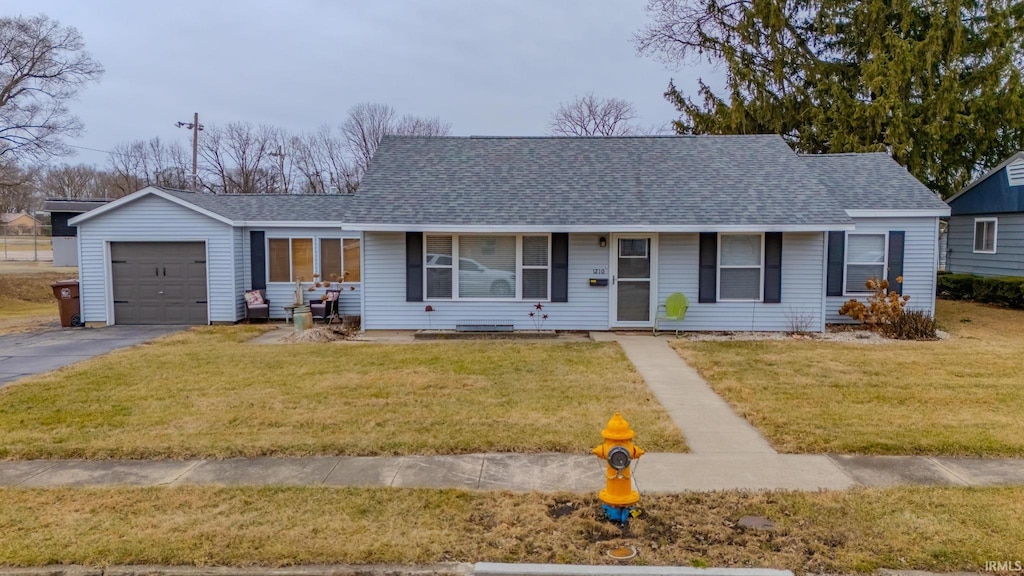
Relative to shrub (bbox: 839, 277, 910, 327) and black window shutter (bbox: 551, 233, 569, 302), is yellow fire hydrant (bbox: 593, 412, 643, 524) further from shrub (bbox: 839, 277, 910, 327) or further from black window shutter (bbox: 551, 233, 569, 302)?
shrub (bbox: 839, 277, 910, 327)

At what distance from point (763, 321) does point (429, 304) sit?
7.14 meters

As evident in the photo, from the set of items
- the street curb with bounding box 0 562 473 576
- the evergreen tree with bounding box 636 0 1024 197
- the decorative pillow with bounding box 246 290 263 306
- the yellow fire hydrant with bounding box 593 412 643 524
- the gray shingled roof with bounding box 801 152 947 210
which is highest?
the evergreen tree with bounding box 636 0 1024 197

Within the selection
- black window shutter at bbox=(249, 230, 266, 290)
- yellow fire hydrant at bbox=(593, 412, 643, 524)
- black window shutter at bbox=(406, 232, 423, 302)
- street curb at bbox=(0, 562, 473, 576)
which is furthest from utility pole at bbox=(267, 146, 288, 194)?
yellow fire hydrant at bbox=(593, 412, 643, 524)

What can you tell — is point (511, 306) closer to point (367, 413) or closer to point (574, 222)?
point (574, 222)

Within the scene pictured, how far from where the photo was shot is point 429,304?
1349 centimetres

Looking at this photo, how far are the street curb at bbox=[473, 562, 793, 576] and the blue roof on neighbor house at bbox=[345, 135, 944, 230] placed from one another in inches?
367

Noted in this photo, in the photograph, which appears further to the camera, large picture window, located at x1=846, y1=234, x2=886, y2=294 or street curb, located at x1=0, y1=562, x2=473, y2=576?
large picture window, located at x1=846, y1=234, x2=886, y2=294

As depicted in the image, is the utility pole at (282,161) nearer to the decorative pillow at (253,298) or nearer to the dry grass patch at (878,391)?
the decorative pillow at (253,298)

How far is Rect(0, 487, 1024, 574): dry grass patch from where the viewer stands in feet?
13.3

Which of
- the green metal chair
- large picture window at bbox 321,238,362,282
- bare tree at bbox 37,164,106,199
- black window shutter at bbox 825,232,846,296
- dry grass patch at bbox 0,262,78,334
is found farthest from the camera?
bare tree at bbox 37,164,106,199

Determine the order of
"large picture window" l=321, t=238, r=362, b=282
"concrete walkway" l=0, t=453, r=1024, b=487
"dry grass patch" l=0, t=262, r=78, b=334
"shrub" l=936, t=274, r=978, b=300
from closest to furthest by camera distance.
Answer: "concrete walkway" l=0, t=453, r=1024, b=487 < "large picture window" l=321, t=238, r=362, b=282 < "dry grass patch" l=0, t=262, r=78, b=334 < "shrub" l=936, t=274, r=978, b=300

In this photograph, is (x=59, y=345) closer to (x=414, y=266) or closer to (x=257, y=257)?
(x=257, y=257)

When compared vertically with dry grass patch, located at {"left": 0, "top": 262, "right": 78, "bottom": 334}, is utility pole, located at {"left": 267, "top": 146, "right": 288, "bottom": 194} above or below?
above

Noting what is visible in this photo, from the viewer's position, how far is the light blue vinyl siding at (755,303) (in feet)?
43.5
